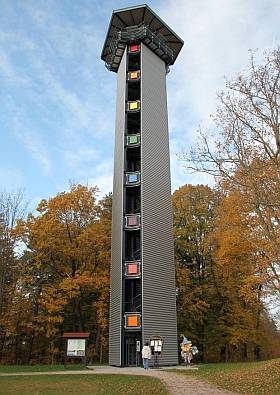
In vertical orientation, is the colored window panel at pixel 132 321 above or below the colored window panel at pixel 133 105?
below

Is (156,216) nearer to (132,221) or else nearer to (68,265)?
(132,221)

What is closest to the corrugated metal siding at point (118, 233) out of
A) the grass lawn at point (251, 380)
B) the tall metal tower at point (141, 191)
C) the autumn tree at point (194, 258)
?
the tall metal tower at point (141, 191)

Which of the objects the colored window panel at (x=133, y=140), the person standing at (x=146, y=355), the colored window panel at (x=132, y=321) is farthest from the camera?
the colored window panel at (x=133, y=140)

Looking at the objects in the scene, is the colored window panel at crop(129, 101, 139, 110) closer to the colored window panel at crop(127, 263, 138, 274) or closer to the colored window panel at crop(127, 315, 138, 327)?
the colored window panel at crop(127, 263, 138, 274)

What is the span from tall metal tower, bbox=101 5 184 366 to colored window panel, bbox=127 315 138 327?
49 millimetres

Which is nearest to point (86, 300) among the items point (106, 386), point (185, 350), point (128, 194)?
point (128, 194)

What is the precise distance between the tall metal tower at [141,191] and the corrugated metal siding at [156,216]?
0.05 m

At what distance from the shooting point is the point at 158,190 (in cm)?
2594

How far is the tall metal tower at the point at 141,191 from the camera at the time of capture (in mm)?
22719

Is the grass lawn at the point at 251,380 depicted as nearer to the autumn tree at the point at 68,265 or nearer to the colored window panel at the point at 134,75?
the autumn tree at the point at 68,265

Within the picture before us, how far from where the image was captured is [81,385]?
13211 mm

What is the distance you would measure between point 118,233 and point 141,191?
107 inches

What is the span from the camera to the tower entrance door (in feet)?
73.4

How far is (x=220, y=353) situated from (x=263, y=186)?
2124 centimetres
